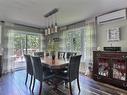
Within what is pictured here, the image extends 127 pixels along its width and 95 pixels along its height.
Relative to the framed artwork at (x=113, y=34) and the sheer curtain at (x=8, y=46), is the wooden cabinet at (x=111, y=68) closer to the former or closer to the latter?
the framed artwork at (x=113, y=34)

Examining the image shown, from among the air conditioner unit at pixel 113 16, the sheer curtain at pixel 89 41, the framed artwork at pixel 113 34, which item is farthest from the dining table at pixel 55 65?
the air conditioner unit at pixel 113 16

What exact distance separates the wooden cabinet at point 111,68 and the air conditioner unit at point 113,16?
1111 millimetres

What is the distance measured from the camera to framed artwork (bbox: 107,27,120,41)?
346 centimetres

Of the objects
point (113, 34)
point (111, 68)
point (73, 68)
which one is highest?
point (113, 34)

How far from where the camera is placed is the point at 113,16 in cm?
345

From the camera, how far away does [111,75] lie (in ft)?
10.7

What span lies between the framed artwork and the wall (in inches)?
3.9

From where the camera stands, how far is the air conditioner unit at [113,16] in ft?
10.5

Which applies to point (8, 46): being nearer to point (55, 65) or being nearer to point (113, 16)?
point (55, 65)

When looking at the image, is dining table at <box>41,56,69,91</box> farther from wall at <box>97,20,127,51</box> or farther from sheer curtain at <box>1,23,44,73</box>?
sheer curtain at <box>1,23,44,73</box>

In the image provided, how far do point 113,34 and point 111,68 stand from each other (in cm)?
113

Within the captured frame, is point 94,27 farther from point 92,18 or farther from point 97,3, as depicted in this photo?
point 97,3

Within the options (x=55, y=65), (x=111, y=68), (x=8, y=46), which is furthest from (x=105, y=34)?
(x=8, y=46)

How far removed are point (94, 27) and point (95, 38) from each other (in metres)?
0.43
